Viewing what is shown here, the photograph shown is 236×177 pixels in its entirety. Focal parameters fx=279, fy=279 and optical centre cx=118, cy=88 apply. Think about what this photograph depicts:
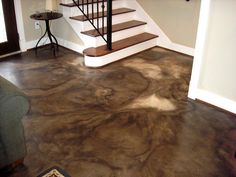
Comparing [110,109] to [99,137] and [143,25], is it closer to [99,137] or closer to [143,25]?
[99,137]

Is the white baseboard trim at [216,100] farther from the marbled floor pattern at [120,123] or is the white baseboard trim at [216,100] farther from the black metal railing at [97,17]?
the black metal railing at [97,17]

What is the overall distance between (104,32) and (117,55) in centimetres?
42

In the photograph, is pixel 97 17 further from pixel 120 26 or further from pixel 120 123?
pixel 120 123

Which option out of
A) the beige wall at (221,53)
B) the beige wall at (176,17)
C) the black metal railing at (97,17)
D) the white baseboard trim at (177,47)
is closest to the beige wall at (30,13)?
the black metal railing at (97,17)

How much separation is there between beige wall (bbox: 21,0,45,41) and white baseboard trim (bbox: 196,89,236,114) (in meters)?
2.85

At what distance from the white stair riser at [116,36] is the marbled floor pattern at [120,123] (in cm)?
40

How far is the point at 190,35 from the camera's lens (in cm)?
446

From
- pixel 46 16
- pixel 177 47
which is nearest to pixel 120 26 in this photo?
pixel 177 47

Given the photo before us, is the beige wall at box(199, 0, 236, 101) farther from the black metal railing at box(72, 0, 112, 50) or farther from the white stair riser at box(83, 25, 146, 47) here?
the white stair riser at box(83, 25, 146, 47)

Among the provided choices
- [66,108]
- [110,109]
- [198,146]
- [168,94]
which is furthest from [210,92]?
[66,108]

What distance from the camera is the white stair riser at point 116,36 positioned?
4219mm

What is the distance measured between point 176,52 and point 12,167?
131 inches

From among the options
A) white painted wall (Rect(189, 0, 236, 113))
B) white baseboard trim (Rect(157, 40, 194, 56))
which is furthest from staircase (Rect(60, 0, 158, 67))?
white painted wall (Rect(189, 0, 236, 113))

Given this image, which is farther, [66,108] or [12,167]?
[66,108]
